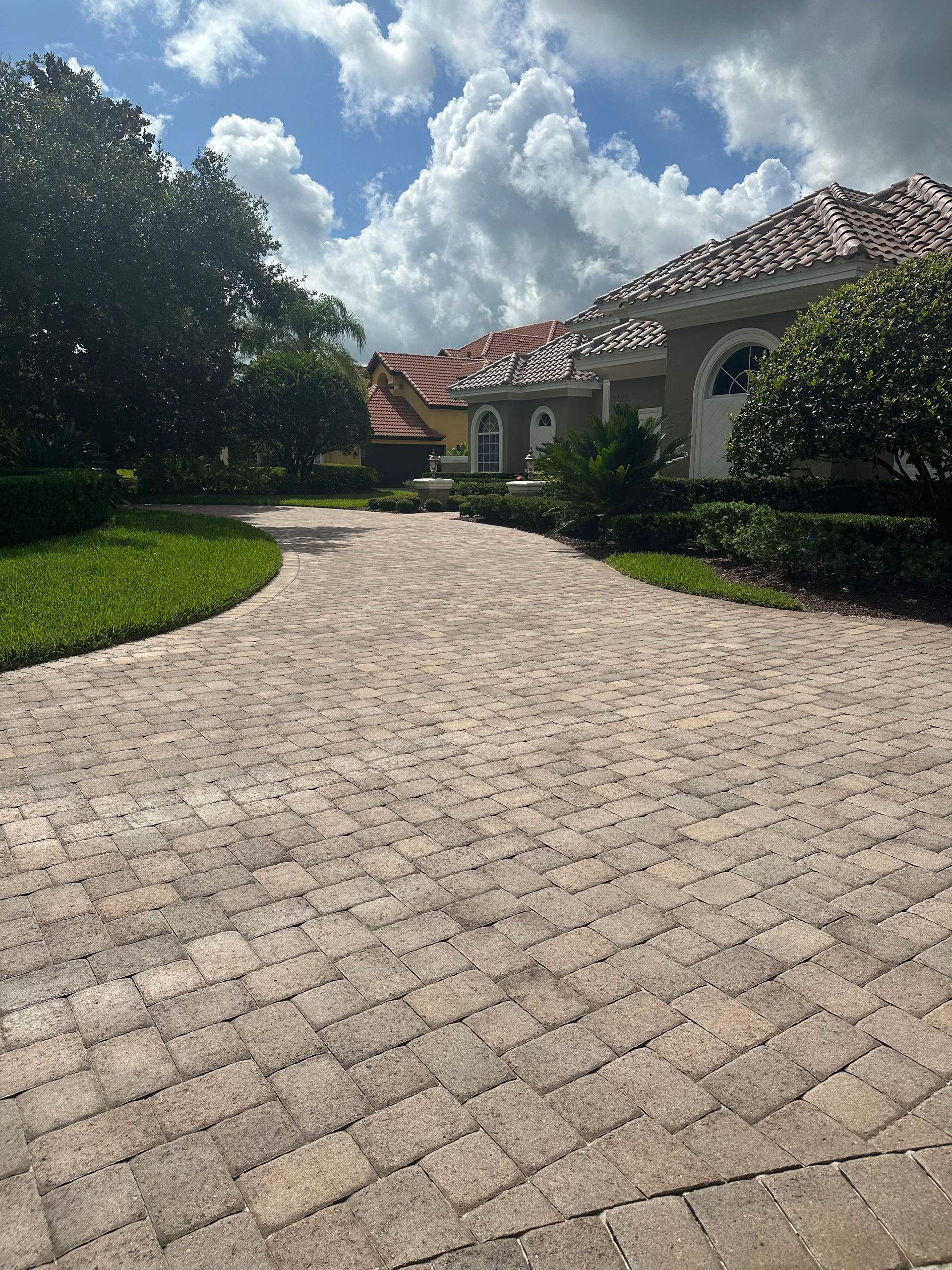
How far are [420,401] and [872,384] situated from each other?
40752mm

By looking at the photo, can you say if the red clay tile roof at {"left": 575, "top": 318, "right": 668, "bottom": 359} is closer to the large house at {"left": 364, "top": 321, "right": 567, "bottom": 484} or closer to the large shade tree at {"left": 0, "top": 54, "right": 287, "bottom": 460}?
the large shade tree at {"left": 0, "top": 54, "right": 287, "bottom": 460}

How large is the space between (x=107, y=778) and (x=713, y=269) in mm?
15346

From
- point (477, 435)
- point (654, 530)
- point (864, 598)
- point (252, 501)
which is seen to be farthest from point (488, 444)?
point (864, 598)

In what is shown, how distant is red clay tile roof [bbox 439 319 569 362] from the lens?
51.8 metres

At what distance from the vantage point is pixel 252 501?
102 ft

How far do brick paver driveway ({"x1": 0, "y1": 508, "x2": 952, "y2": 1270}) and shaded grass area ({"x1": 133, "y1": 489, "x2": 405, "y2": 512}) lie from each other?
22807 mm

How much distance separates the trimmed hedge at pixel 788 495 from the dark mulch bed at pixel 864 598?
1.50 m

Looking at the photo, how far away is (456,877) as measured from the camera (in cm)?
375

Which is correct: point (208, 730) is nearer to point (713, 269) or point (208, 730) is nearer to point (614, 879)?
point (614, 879)

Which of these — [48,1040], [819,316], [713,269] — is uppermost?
[713,269]

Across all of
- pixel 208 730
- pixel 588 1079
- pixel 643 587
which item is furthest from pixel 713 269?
pixel 588 1079

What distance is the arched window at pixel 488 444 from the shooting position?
31.6 metres

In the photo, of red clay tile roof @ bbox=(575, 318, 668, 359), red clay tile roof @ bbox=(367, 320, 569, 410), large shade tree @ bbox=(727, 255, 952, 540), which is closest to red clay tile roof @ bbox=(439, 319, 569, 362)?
red clay tile roof @ bbox=(367, 320, 569, 410)

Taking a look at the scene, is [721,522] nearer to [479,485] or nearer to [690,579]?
[690,579]
